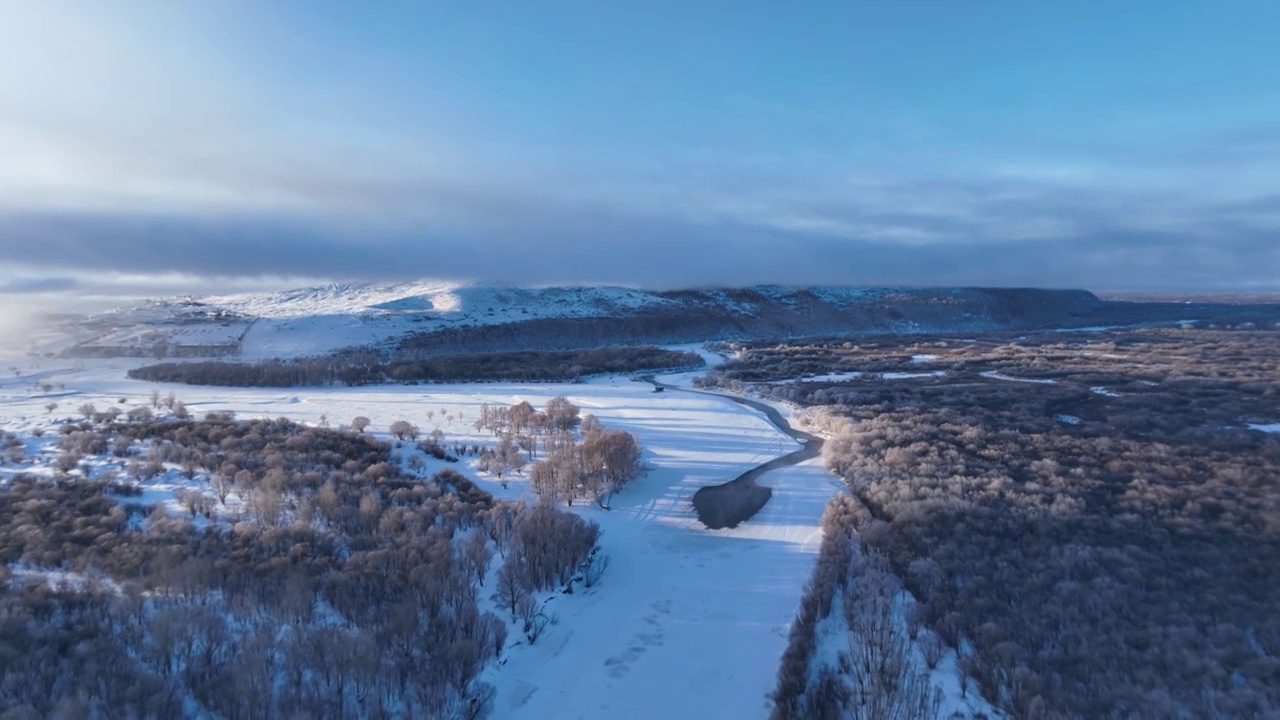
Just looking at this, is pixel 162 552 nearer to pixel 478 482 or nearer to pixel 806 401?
pixel 478 482

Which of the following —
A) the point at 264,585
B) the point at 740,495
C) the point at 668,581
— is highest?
the point at 264,585

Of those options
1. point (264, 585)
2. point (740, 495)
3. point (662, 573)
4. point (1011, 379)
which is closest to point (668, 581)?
point (662, 573)

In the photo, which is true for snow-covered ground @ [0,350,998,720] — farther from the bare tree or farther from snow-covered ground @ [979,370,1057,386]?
snow-covered ground @ [979,370,1057,386]

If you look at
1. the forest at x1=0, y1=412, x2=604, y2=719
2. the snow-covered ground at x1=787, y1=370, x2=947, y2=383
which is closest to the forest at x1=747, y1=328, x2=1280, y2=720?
the forest at x1=0, y1=412, x2=604, y2=719

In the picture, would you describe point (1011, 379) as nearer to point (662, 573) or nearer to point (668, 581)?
point (662, 573)

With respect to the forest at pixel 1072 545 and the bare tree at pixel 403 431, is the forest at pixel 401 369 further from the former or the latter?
the forest at pixel 1072 545
